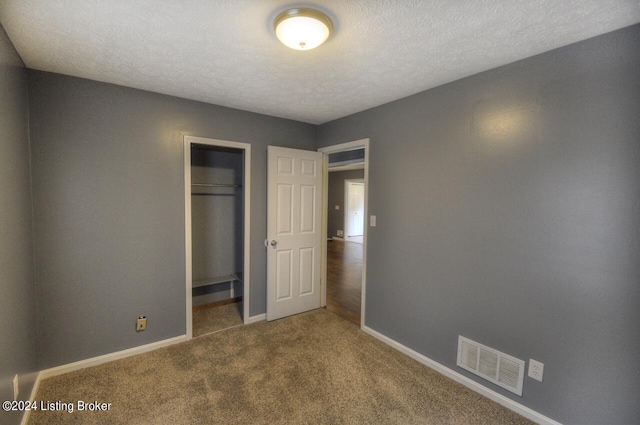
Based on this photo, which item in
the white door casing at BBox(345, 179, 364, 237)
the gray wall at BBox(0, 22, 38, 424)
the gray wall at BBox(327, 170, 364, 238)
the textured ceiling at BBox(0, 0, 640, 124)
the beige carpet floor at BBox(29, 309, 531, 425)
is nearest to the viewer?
the textured ceiling at BBox(0, 0, 640, 124)

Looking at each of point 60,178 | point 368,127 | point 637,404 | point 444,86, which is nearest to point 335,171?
point 368,127

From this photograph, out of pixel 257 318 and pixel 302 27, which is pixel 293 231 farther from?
pixel 302 27

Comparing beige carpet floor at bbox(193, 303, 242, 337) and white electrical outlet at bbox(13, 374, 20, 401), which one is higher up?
white electrical outlet at bbox(13, 374, 20, 401)

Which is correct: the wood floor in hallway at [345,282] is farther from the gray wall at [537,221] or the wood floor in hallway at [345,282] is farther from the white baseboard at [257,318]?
the gray wall at [537,221]

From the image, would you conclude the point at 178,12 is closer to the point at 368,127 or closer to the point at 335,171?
the point at 368,127

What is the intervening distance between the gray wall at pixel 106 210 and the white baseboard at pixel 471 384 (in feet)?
6.83

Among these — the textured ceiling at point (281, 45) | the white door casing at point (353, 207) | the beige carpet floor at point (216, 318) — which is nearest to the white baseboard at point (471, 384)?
the beige carpet floor at point (216, 318)

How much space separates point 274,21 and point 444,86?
147 centimetres

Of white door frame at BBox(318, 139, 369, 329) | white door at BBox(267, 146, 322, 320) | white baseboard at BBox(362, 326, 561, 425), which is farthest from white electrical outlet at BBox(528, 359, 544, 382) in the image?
white door at BBox(267, 146, 322, 320)

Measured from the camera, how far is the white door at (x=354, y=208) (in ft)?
29.1

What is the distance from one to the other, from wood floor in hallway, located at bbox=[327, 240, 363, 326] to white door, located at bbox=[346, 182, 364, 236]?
1251mm

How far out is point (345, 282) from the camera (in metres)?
4.73

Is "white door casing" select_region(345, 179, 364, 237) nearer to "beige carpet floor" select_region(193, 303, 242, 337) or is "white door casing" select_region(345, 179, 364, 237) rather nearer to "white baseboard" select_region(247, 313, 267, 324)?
"beige carpet floor" select_region(193, 303, 242, 337)

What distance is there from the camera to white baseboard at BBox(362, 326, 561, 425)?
1819mm
